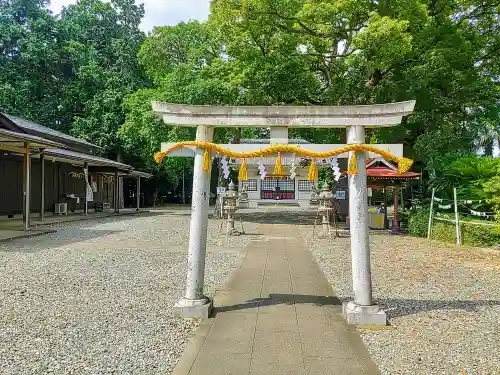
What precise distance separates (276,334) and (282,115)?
9.28ft

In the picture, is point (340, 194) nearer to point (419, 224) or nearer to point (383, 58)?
point (419, 224)

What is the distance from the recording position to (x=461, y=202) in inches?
579

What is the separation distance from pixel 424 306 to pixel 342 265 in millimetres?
3547

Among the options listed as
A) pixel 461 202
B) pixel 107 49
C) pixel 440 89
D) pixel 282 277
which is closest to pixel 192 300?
pixel 282 277

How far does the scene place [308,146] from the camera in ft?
20.2

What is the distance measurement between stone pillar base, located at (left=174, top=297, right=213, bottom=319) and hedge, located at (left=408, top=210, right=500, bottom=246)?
886 centimetres

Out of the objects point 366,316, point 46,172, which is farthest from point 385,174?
point 46,172

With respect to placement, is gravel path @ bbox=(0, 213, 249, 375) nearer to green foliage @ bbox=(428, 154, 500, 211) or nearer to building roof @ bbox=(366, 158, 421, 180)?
building roof @ bbox=(366, 158, 421, 180)

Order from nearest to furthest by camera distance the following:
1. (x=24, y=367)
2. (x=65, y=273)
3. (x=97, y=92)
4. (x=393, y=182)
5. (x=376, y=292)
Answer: (x=24, y=367) < (x=376, y=292) < (x=65, y=273) < (x=393, y=182) < (x=97, y=92)

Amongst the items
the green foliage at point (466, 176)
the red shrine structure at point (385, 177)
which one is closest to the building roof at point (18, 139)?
the red shrine structure at point (385, 177)

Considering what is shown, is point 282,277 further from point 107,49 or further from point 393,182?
point 107,49

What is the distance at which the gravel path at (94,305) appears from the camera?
4.39 meters

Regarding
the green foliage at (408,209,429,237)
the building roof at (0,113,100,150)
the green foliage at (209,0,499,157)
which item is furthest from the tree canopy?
the building roof at (0,113,100,150)

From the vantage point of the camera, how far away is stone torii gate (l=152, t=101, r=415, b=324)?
228 inches
